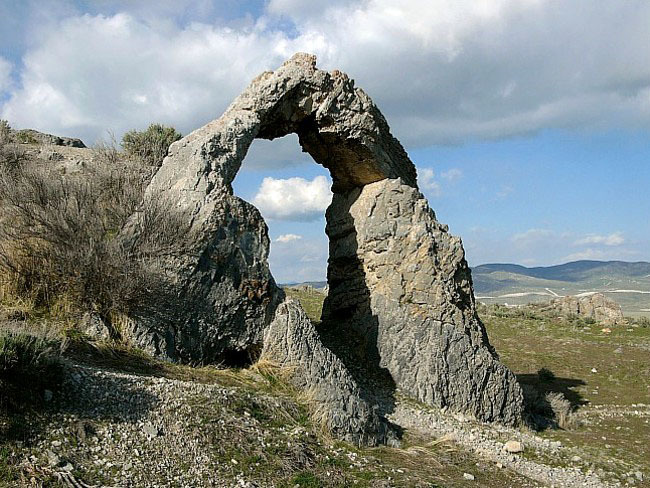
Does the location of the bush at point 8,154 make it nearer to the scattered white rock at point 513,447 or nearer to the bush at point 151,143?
the bush at point 151,143

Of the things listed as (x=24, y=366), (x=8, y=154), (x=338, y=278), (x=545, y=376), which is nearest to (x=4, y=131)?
(x=8, y=154)

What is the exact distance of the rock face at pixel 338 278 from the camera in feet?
36.4

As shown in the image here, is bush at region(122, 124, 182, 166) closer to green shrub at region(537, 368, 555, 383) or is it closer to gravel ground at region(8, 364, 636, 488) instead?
gravel ground at region(8, 364, 636, 488)

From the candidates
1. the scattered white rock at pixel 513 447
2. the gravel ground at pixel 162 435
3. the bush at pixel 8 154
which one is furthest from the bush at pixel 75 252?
the scattered white rock at pixel 513 447

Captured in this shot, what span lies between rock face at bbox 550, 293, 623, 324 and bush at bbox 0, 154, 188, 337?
3504 cm

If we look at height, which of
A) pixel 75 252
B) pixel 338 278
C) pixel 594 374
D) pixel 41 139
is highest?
pixel 41 139

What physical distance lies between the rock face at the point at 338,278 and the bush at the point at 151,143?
642 cm

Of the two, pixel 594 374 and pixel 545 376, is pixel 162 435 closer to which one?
pixel 545 376

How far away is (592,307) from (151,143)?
106ft

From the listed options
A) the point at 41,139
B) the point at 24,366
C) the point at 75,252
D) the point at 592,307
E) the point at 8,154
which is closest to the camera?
the point at 24,366

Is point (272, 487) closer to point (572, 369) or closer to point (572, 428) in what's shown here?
point (572, 428)

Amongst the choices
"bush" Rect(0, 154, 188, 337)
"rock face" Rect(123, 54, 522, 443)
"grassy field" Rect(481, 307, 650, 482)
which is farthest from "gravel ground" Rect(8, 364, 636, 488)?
"grassy field" Rect(481, 307, 650, 482)

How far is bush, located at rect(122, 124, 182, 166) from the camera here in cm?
Result: 2009

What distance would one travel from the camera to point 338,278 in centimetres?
1545
